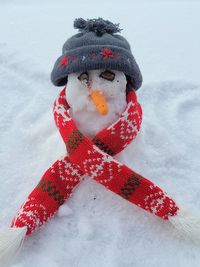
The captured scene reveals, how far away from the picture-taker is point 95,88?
1106 mm

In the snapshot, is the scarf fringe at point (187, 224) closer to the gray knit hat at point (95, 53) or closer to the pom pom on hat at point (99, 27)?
the gray knit hat at point (95, 53)

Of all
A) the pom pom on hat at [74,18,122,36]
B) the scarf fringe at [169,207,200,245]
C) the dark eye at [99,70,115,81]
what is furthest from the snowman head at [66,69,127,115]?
the scarf fringe at [169,207,200,245]

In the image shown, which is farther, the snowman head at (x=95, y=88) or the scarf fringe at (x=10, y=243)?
the snowman head at (x=95, y=88)

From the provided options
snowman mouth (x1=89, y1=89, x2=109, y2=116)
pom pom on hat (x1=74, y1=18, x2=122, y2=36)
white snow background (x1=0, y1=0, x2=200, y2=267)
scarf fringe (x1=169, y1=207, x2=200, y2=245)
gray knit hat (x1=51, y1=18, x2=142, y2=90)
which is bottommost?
white snow background (x1=0, y1=0, x2=200, y2=267)

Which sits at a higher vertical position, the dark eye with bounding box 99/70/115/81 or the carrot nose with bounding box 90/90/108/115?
the dark eye with bounding box 99/70/115/81

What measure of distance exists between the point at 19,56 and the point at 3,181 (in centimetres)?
79

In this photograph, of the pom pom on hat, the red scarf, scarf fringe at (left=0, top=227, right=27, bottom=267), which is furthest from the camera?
the pom pom on hat

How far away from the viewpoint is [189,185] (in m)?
1.13

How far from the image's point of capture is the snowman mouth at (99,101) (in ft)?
3.56

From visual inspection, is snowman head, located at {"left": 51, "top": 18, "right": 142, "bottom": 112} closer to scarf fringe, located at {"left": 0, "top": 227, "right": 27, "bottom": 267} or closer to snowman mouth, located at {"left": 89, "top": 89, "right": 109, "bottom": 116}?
snowman mouth, located at {"left": 89, "top": 89, "right": 109, "bottom": 116}

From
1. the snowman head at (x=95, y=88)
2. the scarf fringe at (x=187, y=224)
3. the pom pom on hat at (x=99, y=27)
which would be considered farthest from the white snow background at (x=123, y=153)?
the pom pom on hat at (x=99, y=27)

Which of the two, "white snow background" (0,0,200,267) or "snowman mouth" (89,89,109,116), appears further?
"snowman mouth" (89,89,109,116)

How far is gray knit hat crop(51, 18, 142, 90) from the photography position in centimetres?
107

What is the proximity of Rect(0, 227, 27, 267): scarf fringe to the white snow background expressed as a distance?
0.09 ft
